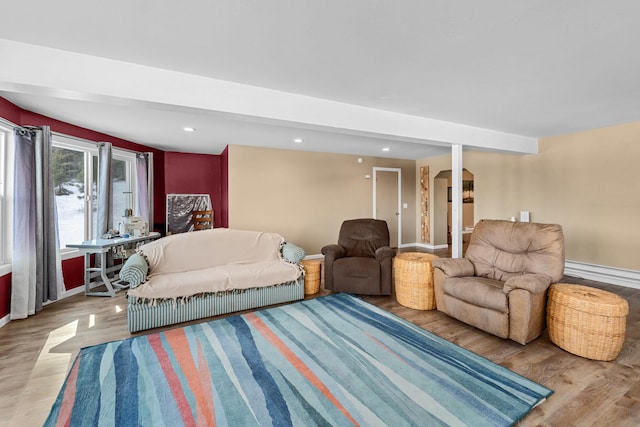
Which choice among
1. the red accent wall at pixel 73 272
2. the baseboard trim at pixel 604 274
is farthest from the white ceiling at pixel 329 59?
the baseboard trim at pixel 604 274

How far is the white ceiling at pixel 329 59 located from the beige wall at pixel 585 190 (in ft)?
2.79

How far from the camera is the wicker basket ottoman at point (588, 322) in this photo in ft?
6.93

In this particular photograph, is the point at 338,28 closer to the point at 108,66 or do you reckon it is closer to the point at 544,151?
the point at 108,66

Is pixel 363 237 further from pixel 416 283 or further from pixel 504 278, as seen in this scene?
pixel 504 278

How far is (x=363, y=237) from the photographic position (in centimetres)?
414

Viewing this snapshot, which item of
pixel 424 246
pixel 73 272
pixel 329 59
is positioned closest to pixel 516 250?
pixel 329 59

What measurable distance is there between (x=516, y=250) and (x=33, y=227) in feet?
17.0

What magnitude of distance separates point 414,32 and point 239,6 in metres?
1.09

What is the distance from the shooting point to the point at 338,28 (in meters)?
1.77

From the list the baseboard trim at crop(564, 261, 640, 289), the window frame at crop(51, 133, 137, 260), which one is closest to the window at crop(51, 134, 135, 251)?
the window frame at crop(51, 133, 137, 260)

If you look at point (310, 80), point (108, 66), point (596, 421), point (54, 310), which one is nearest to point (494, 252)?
point (596, 421)

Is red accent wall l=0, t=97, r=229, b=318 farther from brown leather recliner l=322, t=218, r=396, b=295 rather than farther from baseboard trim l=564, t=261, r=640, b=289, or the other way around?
baseboard trim l=564, t=261, r=640, b=289

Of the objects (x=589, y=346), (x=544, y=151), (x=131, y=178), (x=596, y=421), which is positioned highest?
(x=544, y=151)

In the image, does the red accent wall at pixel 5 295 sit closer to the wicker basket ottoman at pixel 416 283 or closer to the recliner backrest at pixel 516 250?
the wicker basket ottoman at pixel 416 283
